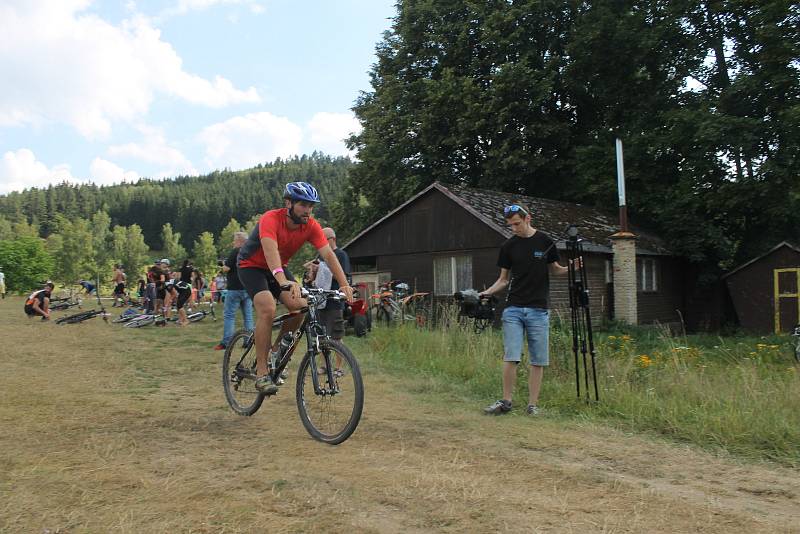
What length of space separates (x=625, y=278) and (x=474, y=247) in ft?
20.0

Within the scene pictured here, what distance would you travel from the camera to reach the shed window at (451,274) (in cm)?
2248

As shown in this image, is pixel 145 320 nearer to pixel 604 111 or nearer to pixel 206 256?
pixel 604 111

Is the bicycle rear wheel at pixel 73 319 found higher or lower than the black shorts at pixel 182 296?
lower

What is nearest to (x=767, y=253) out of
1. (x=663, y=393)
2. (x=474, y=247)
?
(x=474, y=247)

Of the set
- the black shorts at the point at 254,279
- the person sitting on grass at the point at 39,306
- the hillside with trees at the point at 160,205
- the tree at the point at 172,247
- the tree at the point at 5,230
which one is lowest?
the person sitting on grass at the point at 39,306

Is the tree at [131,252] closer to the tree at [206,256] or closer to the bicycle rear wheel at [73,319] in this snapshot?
the tree at [206,256]

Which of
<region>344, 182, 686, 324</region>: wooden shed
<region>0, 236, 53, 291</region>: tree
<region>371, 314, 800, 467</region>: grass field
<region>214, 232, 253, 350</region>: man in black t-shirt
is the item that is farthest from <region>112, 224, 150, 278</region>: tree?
<region>371, 314, 800, 467</region>: grass field

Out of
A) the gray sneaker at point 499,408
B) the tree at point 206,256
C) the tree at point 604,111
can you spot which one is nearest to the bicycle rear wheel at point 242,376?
the gray sneaker at point 499,408

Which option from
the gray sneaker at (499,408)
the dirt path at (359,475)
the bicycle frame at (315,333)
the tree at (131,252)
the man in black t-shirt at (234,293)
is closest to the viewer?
the dirt path at (359,475)

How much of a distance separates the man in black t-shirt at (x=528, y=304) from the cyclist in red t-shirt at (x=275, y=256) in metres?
1.89

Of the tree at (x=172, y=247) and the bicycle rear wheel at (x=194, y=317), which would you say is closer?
the bicycle rear wheel at (x=194, y=317)

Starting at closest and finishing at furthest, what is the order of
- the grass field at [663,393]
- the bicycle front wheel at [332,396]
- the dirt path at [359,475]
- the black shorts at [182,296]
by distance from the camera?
the dirt path at [359,475]
the bicycle front wheel at [332,396]
the grass field at [663,393]
the black shorts at [182,296]

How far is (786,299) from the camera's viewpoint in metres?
23.0

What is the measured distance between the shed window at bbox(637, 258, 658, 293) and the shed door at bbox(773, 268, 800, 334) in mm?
4512
